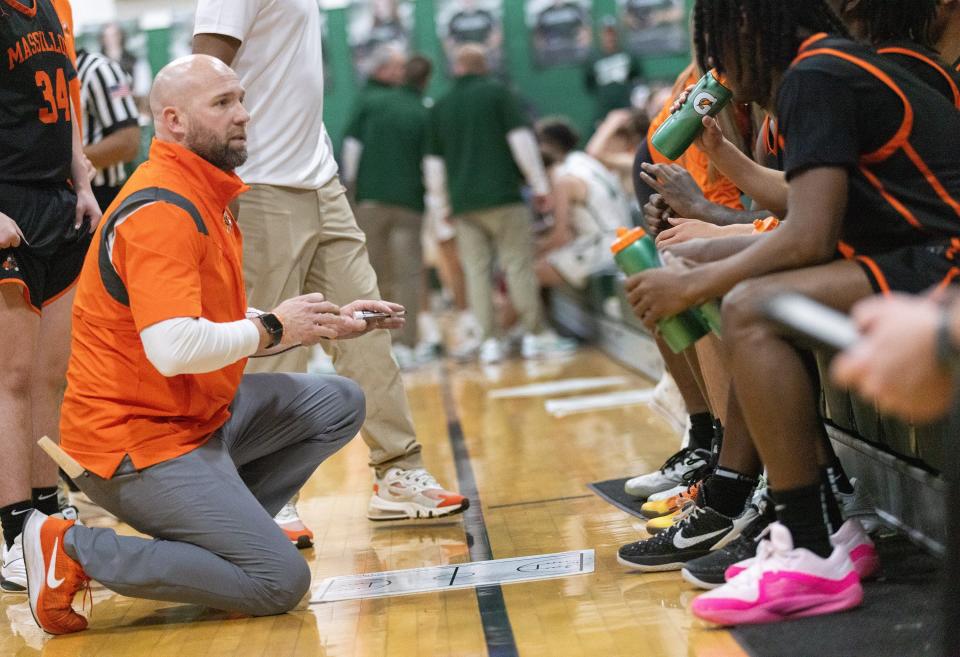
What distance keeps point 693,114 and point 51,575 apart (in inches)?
68.3

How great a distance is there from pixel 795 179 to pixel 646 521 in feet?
4.18

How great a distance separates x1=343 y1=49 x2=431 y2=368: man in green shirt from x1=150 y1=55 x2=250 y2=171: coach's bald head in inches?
184

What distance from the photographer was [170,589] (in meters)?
2.55

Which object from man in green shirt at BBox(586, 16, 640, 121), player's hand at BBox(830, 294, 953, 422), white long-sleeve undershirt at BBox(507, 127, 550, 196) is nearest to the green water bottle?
player's hand at BBox(830, 294, 953, 422)

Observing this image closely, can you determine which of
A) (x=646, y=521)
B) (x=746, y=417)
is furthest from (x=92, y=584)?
(x=746, y=417)

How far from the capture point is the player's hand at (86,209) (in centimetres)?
333

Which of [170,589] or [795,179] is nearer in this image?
[795,179]

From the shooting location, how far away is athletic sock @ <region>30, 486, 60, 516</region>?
3.28 m

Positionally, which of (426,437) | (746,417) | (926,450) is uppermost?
(746,417)

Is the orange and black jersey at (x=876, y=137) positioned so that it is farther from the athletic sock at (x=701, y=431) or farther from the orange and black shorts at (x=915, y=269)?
the athletic sock at (x=701, y=431)

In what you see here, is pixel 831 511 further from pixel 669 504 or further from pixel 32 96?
pixel 32 96

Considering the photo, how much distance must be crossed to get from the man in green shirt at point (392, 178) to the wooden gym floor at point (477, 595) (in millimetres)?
2897

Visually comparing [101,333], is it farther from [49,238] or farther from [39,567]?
[49,238]

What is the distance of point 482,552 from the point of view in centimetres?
299
